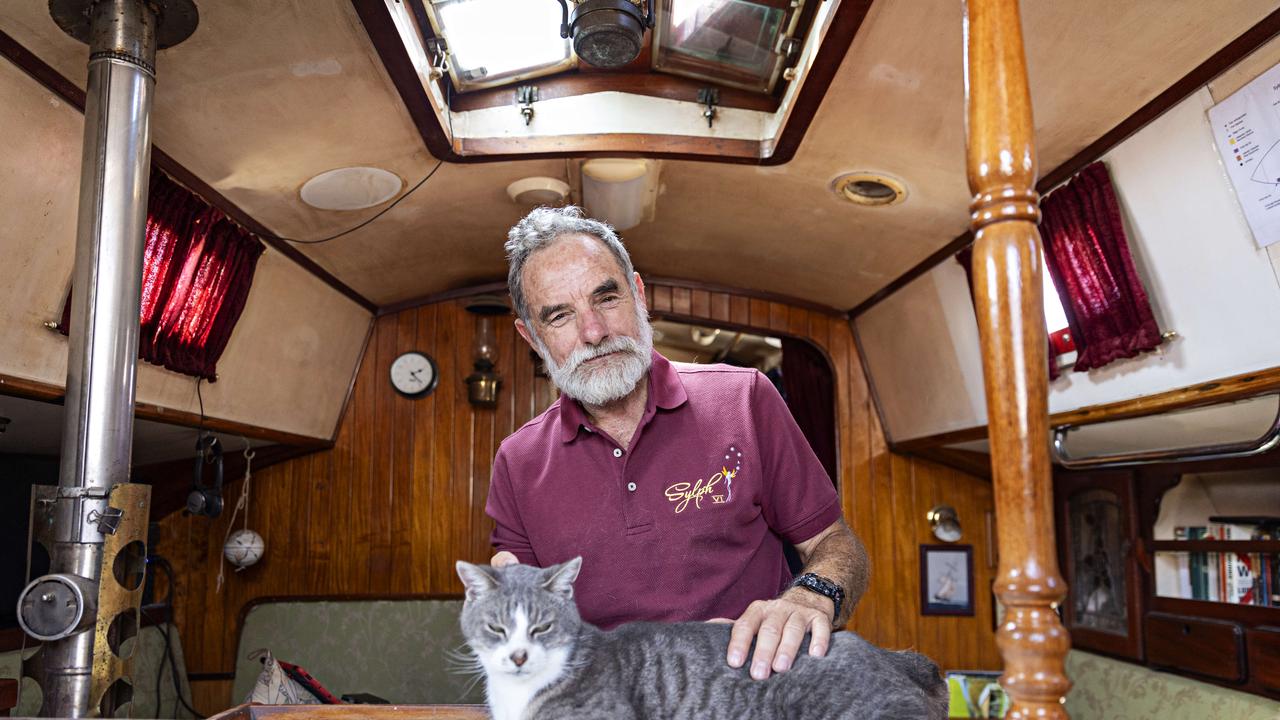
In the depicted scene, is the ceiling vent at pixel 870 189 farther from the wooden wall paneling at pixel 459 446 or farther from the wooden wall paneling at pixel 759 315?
the wooden wall paneling at pixel 459 446

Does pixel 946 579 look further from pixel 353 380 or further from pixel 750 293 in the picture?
pixel 353 380

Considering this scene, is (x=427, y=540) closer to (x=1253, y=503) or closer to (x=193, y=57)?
(x=193, y=57)

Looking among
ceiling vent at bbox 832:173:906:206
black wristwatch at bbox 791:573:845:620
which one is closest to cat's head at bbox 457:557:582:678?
black wristwatch at bbox 791:573:845:620

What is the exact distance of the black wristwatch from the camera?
1444mm

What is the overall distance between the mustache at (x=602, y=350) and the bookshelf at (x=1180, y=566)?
Result: 95.2 inches

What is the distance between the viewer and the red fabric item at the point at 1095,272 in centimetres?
269

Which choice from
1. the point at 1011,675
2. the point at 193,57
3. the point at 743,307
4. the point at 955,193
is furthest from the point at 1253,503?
the point at 193,57

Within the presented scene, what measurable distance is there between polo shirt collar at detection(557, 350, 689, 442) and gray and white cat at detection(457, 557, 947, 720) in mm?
469

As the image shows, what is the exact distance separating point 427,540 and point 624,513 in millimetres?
3509

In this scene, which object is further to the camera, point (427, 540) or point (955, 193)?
point (427, 540)

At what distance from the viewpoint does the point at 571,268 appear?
1771 millimetres

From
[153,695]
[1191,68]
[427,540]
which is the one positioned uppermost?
[1191,68]

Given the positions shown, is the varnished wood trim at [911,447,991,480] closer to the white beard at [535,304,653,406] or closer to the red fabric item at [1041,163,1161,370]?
the red fabric item at [1041,163,1161,370]

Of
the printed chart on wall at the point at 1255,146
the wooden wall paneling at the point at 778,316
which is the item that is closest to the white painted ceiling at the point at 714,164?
the printed chart on wall at the point at 1255,146
